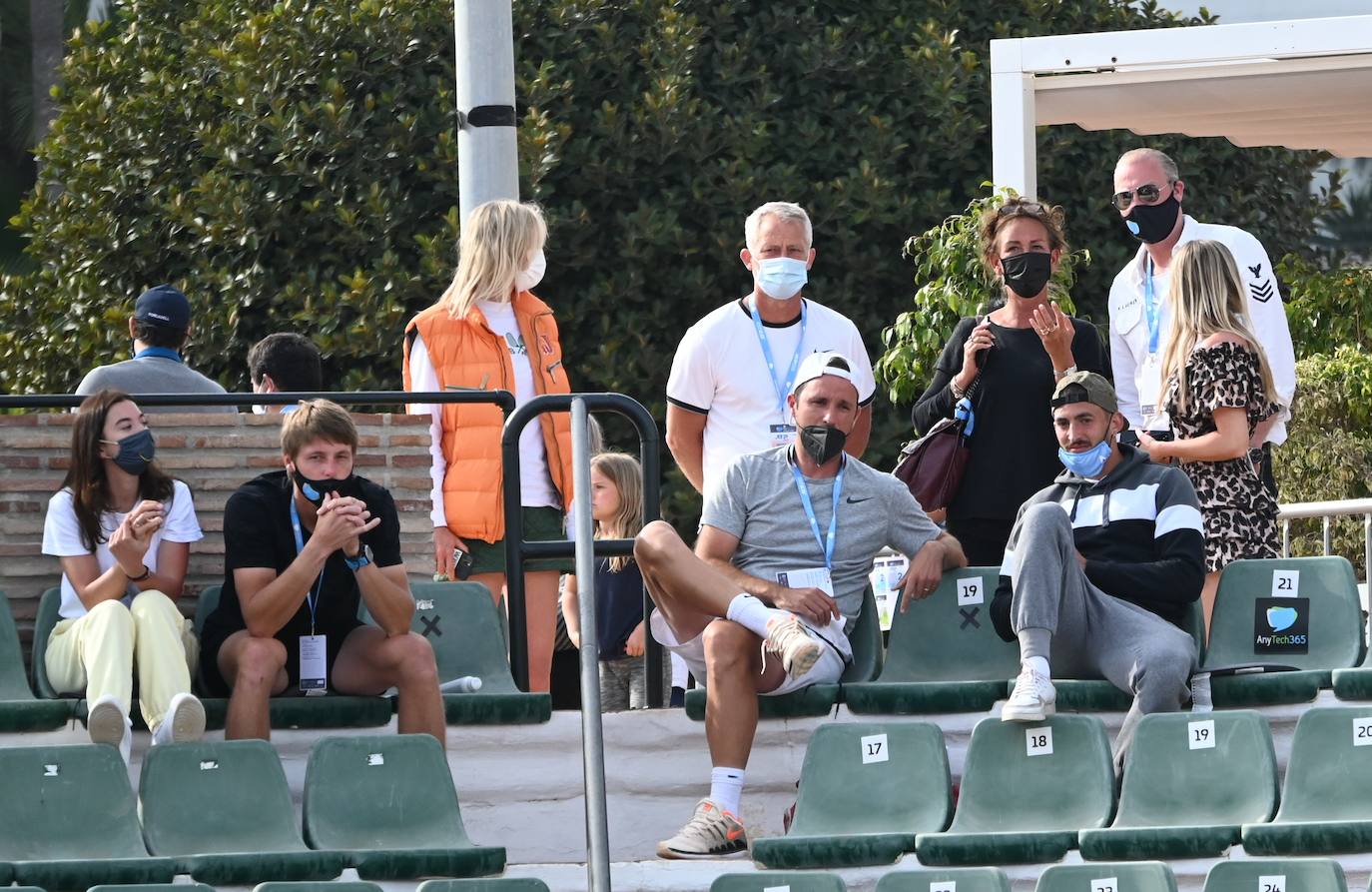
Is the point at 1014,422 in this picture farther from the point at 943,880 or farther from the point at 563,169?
the point at 563,169

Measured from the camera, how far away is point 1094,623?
6.13 m

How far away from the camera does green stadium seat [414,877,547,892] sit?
→ 538cm

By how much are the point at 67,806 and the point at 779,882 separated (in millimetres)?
1800

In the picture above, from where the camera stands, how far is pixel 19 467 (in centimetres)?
668

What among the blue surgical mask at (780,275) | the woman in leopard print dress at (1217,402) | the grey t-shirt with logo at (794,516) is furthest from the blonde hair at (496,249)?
the woman in leopard print dress at (1217,402)

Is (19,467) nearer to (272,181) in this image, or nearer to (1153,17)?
(272,181)

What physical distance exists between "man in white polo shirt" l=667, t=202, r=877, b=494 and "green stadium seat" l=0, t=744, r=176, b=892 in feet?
6.44

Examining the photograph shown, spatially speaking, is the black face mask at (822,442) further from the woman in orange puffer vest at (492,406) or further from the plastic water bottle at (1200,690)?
the plastic water bottle at (1200,690)

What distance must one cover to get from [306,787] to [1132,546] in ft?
7.61

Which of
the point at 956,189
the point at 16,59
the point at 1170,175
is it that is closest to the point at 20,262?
the point at 16,59

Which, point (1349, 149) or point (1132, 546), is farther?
point (1349, 149)

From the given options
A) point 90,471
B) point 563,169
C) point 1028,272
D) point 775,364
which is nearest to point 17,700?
point 90,471

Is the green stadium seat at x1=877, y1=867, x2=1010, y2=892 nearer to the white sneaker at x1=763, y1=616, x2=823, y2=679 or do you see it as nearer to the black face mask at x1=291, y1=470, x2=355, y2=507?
the white sneaker at x1=763, y1=616, x2=823, y2=679

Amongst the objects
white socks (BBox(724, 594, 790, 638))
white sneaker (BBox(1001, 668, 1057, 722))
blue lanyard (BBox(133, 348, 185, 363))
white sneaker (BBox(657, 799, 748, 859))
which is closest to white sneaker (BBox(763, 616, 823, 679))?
white socks (BBox(724, 594, 790, 638))
